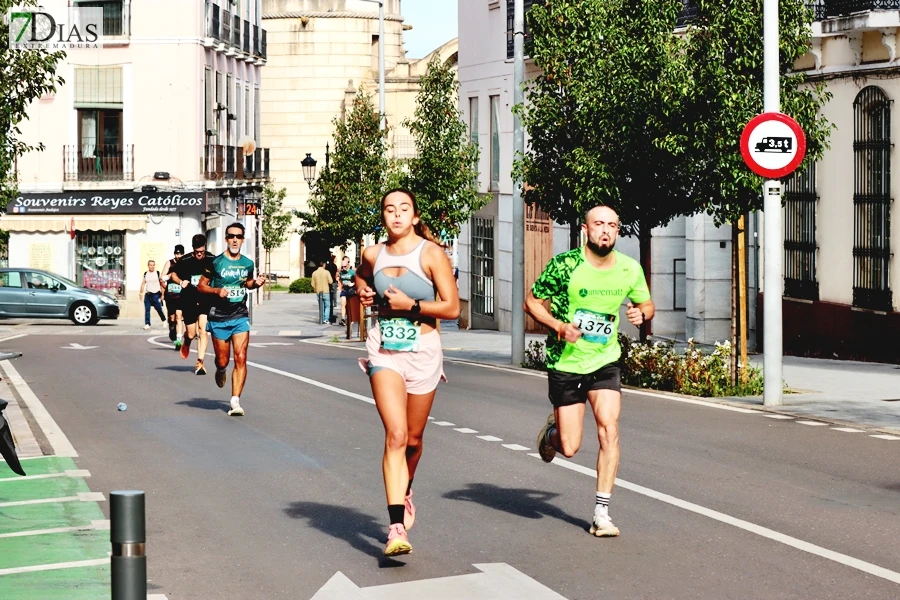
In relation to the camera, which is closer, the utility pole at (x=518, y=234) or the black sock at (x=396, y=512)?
the black sock at (x=396, y=512)

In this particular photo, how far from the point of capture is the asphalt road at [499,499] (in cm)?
845

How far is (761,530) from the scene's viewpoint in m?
9.60

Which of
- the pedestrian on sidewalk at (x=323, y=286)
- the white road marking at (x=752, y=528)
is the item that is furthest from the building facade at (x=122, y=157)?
the white road marking at (x=752, y=528)

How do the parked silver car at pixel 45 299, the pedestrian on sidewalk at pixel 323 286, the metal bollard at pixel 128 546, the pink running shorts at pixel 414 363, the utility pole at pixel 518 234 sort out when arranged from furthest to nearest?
1. the pedestrian on sidewalk at pixel 323 286
2. the parked silver car at pixel 45 299
3. the utility pole at pixel 518 234
4. the pink running shorts at pixel 414 363
5. the metal bollard at pixel 128 546

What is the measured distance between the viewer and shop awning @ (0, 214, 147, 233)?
51250mm

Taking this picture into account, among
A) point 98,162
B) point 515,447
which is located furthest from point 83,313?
point 515,447

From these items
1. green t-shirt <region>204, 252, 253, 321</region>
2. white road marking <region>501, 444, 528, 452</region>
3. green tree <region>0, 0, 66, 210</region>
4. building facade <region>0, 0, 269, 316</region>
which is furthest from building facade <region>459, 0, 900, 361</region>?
building facade <region>0, 0, 269, 316</region>

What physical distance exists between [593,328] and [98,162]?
43.9 metres

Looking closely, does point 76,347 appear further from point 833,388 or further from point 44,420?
point 833,388

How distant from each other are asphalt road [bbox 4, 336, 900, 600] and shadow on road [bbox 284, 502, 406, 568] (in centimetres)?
2

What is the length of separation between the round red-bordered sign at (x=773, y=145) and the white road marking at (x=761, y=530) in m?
5.96

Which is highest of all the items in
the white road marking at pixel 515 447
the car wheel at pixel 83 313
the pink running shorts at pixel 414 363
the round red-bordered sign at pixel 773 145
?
the round red-bordered sign at pixel 773 145

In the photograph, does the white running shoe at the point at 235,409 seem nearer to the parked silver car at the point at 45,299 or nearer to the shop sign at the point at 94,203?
the parked silver car at the point at 45,299

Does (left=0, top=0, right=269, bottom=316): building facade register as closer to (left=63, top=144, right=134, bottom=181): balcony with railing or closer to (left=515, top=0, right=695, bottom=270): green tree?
(left=63, top=144, right=134, bottom=181): balcony with railing
